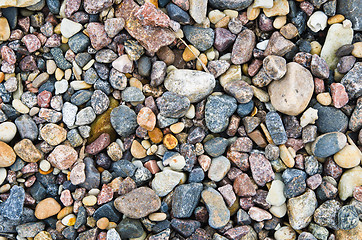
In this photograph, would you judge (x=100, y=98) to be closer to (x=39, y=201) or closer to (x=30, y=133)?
(x=30, y=133)

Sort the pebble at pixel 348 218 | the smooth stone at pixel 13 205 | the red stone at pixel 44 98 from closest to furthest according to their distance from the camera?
the pebble at pixel 348 218 → the smooth stone at pixel 13 205 → the red stone at pixel 44 98

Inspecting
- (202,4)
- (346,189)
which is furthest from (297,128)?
(202,4)

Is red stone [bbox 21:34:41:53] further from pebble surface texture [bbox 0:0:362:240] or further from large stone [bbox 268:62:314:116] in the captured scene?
large stone [bbox 268:62:314:116]

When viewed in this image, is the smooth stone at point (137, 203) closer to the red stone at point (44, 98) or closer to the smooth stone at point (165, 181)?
the smooth stone at point (165, 181)

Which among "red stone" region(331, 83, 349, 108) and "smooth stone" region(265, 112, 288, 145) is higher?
"red stone" region(331, 83, 349, 108)

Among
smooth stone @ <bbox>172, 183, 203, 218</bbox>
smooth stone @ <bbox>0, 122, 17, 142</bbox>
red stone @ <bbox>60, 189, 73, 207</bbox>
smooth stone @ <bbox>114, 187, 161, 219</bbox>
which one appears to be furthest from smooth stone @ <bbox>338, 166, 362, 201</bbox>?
smooth stone @ <bbox>0, 122, 17, 142</bbox>

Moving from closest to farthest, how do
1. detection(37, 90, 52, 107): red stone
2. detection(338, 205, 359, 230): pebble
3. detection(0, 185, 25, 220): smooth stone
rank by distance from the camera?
1. detection(338, 205, 359, 230): pebble
2. detection(0, 185, 25, 220): smooth stone
3. detection(37, 90, 52, 107): red stone

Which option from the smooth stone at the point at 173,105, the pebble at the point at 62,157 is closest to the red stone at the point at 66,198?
the pebble at the point at 62,157
